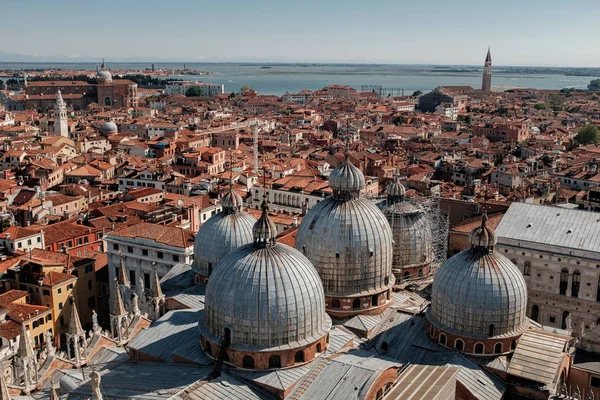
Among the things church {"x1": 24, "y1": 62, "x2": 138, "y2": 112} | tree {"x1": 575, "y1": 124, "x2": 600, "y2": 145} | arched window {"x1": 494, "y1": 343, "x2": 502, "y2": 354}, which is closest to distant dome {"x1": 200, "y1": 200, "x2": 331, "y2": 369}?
arched window {"x1": 494, "y1": 343, "x2": 502, "y2": 354}

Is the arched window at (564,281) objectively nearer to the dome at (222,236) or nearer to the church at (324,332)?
the church at (324,332)

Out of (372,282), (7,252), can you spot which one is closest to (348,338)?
(372,282)

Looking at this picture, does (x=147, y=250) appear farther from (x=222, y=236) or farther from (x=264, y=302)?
(x=264, y=302)

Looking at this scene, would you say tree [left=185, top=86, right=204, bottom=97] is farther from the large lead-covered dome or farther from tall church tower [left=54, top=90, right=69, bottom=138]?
the large lead-covered dome

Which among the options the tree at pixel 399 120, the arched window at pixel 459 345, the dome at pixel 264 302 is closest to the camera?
the dome at pixel 264 302

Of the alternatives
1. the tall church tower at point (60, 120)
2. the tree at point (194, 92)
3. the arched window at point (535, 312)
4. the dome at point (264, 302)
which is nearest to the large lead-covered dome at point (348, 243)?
the dome at point (264, 302)

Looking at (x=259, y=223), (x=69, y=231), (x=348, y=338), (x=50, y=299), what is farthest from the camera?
(x=69, y=231)

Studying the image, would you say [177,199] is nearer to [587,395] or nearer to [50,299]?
[50,299]
